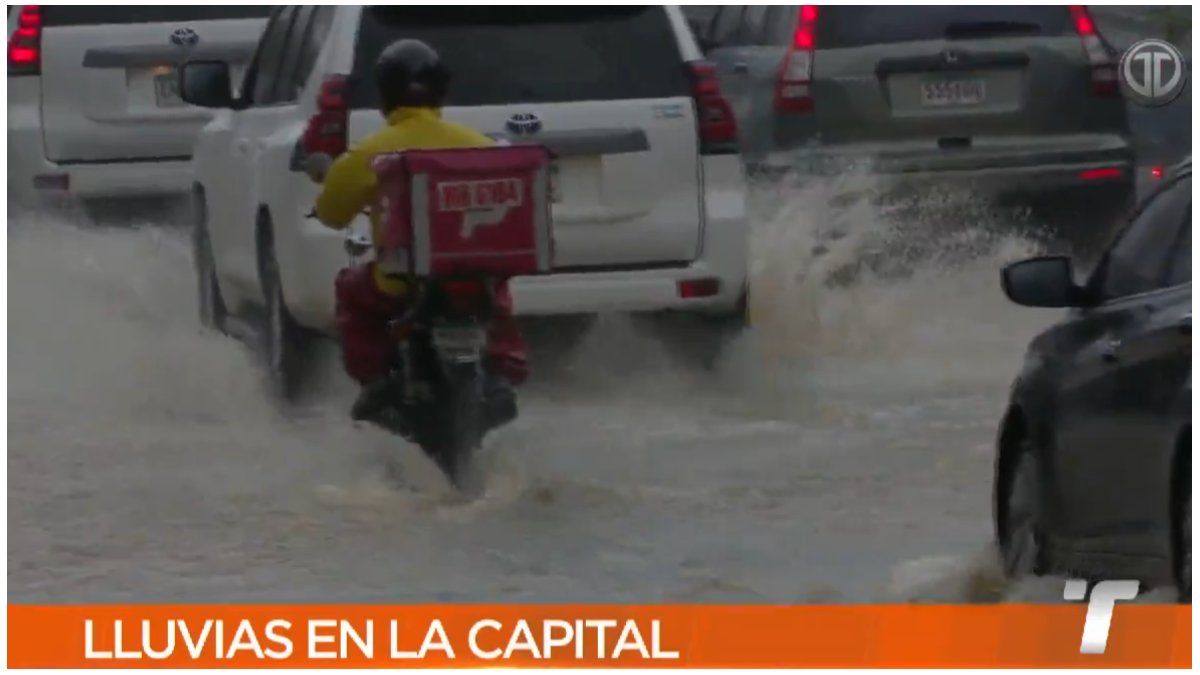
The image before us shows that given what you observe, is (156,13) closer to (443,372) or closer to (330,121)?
(330,121)

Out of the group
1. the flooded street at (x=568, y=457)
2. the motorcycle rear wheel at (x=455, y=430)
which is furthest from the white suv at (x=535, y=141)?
the motorcycle rear wheel at (x=455, y=430)

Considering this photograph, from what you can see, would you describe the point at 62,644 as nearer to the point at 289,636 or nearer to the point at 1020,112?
the point at 289,636

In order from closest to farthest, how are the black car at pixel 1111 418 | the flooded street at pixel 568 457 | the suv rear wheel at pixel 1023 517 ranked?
1. the black car at pixel 1111 418
2. the suv rear wheel at pixel 1023 517
3. the flooded street at pixel 568 457

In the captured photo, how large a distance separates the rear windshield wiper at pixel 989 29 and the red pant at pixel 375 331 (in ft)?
4.48

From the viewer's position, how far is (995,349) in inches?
266

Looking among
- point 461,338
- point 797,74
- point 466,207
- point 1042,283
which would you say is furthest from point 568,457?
point 1042,283

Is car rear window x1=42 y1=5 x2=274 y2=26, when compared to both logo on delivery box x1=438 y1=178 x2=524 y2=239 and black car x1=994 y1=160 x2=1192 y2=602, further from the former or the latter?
black car x1=994 y1=160 x2=1192 y2=602

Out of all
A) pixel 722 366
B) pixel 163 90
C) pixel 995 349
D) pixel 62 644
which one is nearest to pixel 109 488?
pixel 62 644

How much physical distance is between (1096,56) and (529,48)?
1.50 m

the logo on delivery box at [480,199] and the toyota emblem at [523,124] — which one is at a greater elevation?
the toyota emblem at [523,124]

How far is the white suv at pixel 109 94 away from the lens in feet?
22.1

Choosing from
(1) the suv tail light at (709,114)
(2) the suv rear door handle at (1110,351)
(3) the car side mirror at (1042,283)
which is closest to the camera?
(2) the suv rear door handle at (1110,351)

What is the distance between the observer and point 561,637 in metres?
6.61

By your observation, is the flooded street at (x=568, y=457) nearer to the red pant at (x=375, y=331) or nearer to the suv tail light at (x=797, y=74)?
the red pant at (x=375, y=331)
